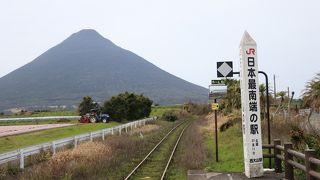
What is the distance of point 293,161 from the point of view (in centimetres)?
1180

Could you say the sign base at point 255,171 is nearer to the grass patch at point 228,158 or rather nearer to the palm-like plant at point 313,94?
the grass patch at point 228,158

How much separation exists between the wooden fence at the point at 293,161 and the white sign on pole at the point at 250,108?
1.93ft

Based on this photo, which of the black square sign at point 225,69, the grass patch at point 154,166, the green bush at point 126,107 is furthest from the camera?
the green bush at point 126,107

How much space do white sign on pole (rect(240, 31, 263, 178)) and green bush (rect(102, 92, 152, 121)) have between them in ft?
165

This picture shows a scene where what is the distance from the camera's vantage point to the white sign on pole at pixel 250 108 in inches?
520

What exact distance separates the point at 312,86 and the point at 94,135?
1145cm

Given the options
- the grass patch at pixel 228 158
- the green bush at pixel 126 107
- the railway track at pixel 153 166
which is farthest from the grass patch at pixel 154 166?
the green bush at pixel 126 107

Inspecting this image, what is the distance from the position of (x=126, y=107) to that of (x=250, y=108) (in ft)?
169

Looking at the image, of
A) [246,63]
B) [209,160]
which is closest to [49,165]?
[209,160]

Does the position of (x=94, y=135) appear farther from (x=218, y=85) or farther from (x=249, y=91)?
(x=249, y=91)

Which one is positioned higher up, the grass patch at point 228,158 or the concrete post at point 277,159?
the concrete post at point 277,159

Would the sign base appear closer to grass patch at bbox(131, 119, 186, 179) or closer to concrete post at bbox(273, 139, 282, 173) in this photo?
concrete post at bbox(273, 139, 282, 173)

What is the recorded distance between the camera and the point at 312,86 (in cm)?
2320

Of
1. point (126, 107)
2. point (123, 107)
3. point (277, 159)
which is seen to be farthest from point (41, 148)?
point (126, 107)
